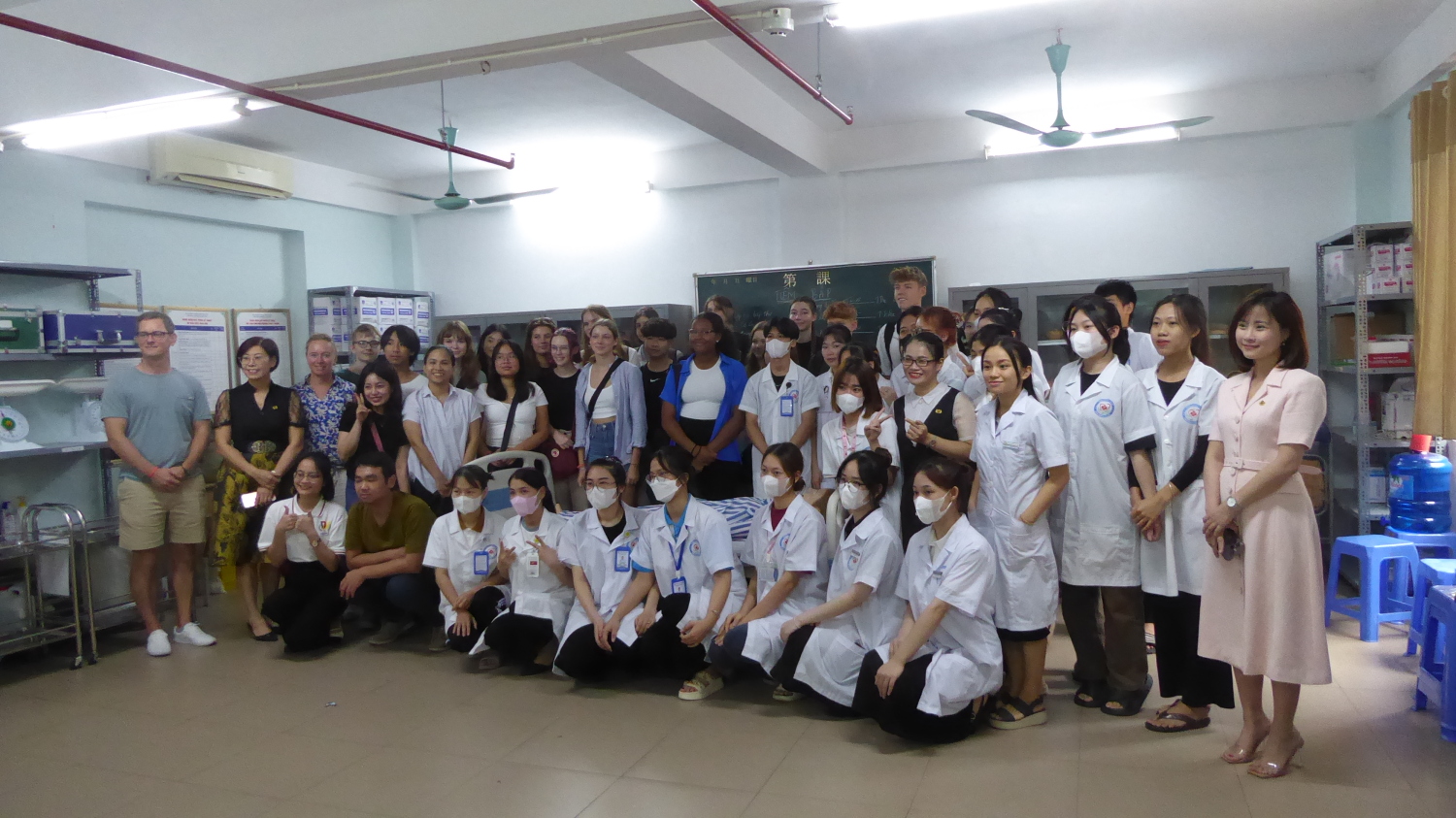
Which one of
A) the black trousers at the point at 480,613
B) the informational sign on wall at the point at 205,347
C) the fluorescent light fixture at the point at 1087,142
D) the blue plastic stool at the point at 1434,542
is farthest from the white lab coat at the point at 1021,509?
the informational sign on wall at the point at 205,347

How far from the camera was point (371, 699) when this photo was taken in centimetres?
402

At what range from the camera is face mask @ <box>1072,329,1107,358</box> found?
3.36 metres

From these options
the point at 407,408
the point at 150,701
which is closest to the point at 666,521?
the point at 407,408

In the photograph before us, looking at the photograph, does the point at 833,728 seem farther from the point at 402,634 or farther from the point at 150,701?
the point at 150,701

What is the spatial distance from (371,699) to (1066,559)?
2964mm

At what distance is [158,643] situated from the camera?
4.77 meters

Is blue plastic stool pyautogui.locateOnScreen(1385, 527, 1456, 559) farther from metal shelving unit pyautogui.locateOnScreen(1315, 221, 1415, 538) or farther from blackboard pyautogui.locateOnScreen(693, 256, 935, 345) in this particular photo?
blackboard pyautogui.locateOnScreen(693, 256, 935, 345)

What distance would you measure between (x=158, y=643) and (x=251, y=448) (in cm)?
109

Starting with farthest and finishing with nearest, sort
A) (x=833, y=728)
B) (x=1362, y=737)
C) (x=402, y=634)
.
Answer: (x=402, y=634) < (x=833, y=728) < (x=1362, y=737)

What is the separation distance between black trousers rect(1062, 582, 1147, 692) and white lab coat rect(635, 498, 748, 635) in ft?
4.38

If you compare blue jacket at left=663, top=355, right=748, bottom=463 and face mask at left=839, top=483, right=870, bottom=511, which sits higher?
blue jacket at left=663, top=355, right=748, bottom=463

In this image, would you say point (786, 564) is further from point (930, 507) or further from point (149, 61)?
point (149, 61)

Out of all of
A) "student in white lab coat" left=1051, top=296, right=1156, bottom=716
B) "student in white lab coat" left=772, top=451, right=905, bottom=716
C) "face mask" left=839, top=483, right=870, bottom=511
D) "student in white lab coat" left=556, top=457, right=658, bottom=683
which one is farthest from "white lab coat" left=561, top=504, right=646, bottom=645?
"student in white lab coat" left=1051, top=296, right=1156, bottom=716

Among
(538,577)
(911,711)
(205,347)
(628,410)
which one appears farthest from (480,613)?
(205,347)
